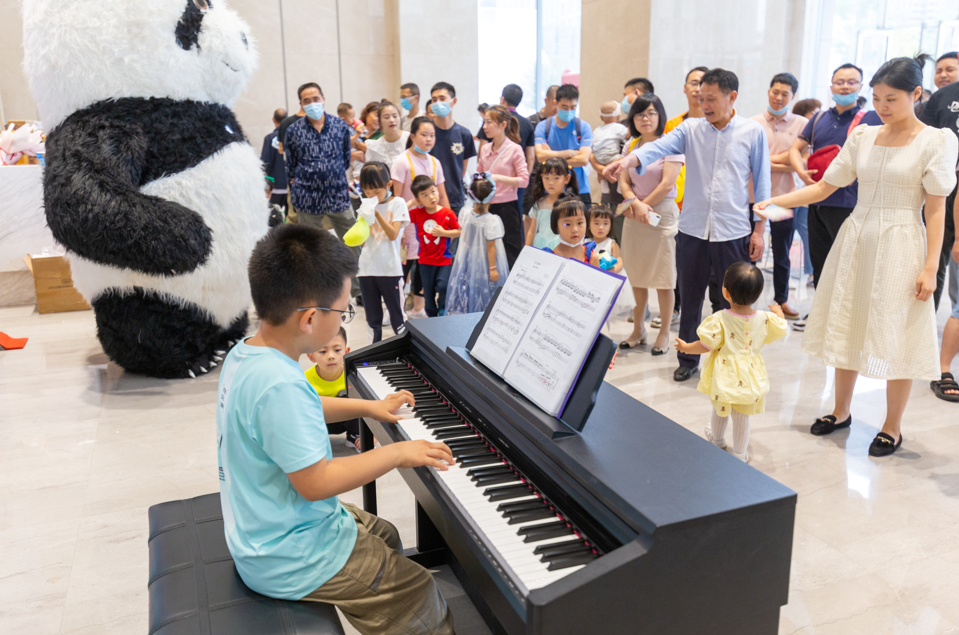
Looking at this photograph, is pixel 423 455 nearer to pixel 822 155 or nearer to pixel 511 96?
pixel 822 155

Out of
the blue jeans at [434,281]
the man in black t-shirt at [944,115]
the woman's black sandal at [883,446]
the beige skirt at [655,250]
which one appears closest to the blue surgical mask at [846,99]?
the man in black t-shirt at [944,115]

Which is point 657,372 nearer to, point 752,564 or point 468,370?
point 468,370

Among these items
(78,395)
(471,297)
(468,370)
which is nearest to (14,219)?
(78,395)

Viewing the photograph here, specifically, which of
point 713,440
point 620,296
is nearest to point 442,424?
point 713,440

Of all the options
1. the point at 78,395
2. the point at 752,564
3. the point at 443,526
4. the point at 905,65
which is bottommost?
the point at 78,395

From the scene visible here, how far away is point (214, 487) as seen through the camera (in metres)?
3.28

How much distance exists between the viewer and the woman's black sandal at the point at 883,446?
3.43m

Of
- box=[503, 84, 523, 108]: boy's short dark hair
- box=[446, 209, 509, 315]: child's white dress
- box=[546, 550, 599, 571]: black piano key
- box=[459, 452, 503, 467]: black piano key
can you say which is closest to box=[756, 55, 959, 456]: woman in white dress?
box=[446, 209, 509, 315]: child's white dress

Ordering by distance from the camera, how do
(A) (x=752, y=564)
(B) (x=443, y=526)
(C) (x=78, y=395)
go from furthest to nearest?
(C) (x=78, y=395)
(B) (x=443, y=526)
(A) (x=752, y=564)

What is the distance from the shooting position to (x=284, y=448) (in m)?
1.54

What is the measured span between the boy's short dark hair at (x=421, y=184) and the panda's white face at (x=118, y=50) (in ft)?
4.69

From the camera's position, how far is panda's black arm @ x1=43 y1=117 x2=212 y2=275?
13.4 ft

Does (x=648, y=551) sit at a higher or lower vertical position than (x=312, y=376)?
higher

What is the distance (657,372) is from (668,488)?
11.0 feet
